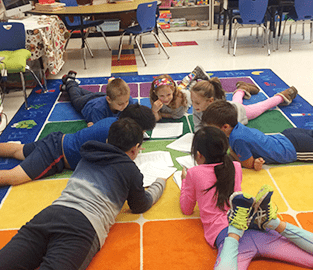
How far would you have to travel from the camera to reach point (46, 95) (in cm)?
373

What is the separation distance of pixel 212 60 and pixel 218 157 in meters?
3.44

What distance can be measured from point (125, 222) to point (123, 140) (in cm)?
49

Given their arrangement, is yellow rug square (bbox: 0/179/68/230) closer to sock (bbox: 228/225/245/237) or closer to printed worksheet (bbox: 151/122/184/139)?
printed worksheet (bbox: 151/122/184/139)

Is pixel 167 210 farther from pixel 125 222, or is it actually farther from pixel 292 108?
pixel 292 108

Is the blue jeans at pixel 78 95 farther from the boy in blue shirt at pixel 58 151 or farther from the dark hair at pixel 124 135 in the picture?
the dark hair at pixel 124 135

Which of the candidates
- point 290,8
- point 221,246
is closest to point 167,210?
point 221,246

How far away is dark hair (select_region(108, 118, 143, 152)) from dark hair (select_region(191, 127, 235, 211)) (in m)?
0.31

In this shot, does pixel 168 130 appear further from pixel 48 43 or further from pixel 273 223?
pixel 48 43

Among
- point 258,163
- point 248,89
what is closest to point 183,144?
point 258,163

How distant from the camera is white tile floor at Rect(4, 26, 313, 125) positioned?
152 inches

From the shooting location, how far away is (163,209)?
1894 mm

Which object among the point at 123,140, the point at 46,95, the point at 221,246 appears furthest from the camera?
the point at 46,95

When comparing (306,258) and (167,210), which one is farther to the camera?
(167,210)

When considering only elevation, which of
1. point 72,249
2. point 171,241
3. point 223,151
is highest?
point 223,151
